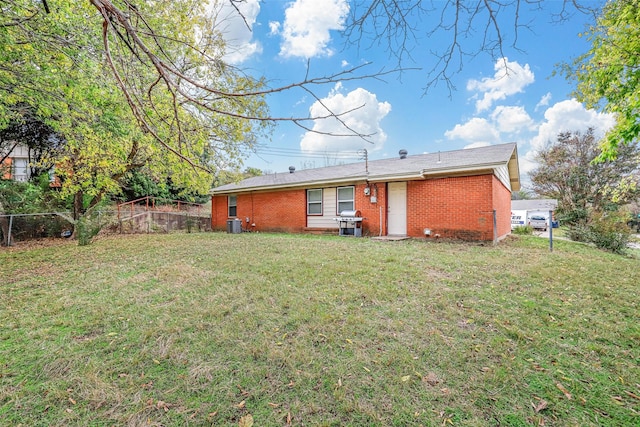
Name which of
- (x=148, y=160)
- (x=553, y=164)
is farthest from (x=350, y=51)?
(x=553, y=164)

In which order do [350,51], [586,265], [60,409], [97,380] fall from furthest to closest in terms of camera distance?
[586,265] < [350,51] < [97,380] < [60,409]

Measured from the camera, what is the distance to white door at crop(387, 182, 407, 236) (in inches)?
388

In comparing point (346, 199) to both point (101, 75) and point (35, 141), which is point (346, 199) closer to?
point (101, 75)

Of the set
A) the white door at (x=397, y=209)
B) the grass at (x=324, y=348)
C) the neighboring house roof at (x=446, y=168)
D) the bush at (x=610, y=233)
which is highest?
the neighboring house roof at (x=446, y=168)

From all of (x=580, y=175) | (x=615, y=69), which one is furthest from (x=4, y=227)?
(x=580, y=175)

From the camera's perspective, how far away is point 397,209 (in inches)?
395

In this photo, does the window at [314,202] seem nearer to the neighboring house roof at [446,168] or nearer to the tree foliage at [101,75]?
the neighboring house roof at [446,168]

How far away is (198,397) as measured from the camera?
1992mm

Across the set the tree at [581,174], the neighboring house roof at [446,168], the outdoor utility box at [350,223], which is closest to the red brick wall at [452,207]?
the neighboring house roof at [446,168]

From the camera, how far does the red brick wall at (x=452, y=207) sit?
819 cm

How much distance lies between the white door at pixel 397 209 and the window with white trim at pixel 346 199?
154 cm

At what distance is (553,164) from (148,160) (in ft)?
78.3

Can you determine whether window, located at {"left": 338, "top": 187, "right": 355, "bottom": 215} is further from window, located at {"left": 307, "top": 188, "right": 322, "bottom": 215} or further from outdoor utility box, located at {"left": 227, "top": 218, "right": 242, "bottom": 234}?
outdoor utility box, located at {"left": 227, "top": 218, "right": 242, "bottom": 234}

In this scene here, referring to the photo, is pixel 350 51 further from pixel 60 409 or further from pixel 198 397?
pixel 60 409
